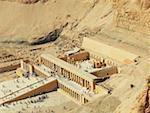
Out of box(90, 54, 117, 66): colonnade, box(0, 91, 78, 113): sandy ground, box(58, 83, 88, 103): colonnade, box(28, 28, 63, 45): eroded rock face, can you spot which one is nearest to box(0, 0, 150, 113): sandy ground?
box(0, 91, 78, 113): sandy ground

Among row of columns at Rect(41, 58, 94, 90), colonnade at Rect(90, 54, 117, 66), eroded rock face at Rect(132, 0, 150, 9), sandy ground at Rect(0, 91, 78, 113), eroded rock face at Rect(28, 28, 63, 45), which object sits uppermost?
eroded rock face at Rect(132, 0, 150, 9)

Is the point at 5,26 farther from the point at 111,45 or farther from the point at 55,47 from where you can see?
the point at 111,45

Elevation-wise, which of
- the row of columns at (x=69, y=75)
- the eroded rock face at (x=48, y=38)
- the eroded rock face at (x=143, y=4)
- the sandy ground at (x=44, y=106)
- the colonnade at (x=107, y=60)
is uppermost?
the eroded rock face at (x=143, y=4)

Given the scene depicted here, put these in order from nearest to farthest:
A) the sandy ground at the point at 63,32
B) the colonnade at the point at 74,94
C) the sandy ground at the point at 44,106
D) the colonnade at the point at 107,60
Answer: the sandy ground at the point at 44,106, the colonnade at the point at 74,94, the sandy ground at the point at 63,32, the colonnade at the point at 107,60

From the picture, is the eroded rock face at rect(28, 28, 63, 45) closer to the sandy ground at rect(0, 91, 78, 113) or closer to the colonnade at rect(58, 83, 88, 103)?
the colonnade at rect(58, 83, 88, 103)

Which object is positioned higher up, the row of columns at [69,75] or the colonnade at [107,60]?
the colonnade at [107,60]

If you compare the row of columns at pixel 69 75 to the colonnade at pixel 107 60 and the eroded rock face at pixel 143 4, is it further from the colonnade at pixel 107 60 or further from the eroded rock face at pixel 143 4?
the eroded rock face at pixel 143 4

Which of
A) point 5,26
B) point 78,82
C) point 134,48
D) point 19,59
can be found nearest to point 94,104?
point 78,82

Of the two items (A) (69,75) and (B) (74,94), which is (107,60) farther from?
(B) (74,94)

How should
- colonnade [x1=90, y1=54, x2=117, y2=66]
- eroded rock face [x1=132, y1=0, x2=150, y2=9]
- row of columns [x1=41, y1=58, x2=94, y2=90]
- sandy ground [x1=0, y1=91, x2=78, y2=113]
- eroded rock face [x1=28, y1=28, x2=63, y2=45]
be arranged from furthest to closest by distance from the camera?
eroded rock face [x1=28, y1=28, x2=63, y2=45], eroded rock face [x1=132, y1=0, x2=150, y2=9], colonnade [x1=90, y1=54, x2=117, y2=66], row of columns [x1=41, y1=58, x2=94, y2=90], sandy ground [x1=0, y1=91, x2=78, y2=113]

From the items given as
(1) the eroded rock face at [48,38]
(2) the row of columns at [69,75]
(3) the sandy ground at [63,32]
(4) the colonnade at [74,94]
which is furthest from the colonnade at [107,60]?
(1) the eroded rock face at [48,38]

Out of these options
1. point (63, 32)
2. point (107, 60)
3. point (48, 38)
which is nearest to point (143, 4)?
point (107, 60)
